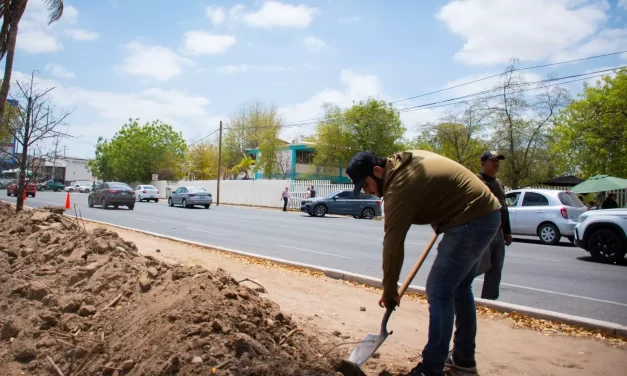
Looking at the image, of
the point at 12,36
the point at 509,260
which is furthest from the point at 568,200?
the point at 12,36

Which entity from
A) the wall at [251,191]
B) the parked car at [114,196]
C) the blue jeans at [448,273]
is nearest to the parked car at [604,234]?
the blue jeans at [448,273]

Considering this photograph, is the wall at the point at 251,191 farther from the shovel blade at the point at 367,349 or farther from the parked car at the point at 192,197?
the shovel blade at the point at 367,349

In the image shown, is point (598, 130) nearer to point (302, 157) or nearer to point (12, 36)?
point (12, 36)

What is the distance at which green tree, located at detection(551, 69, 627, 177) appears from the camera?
2327 centimetres

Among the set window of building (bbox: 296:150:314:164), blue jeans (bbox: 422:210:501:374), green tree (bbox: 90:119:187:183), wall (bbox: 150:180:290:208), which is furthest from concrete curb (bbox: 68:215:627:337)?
green tree (bbox: 90:119:187:183)

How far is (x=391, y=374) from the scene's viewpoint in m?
3.55

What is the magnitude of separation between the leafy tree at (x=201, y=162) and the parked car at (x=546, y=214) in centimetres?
5007

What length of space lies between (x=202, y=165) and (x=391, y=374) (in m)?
60.5

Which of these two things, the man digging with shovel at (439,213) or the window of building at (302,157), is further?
the window of building at (302,157)

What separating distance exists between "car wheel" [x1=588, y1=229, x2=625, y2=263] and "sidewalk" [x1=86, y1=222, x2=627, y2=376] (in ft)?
20.7

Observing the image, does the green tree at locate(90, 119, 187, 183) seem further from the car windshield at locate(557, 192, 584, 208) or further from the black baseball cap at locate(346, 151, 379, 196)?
the black baseball cap at locate(346, 151, 379, 196)

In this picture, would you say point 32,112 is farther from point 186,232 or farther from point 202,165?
point 202,165

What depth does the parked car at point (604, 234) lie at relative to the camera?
1029cm

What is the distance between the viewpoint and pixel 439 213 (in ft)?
10.6
